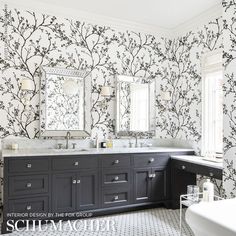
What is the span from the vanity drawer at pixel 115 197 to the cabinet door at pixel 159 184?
0.40 m

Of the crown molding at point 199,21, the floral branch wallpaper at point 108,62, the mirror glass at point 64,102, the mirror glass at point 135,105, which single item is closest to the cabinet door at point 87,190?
the mirror glass at point 64,102

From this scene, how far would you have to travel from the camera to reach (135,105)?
3.99 m

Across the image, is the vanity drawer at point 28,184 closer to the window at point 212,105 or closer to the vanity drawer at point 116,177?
the vanity drawer at point 116,177

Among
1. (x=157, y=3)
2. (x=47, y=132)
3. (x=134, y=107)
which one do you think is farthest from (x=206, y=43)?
(x=47, y=132)

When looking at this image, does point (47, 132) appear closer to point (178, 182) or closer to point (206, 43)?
point (178, 182)

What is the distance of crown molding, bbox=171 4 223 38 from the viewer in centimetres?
343

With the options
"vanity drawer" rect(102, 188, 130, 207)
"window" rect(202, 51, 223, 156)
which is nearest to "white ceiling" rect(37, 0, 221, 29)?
"window" rect(202, 51, 223, 156)

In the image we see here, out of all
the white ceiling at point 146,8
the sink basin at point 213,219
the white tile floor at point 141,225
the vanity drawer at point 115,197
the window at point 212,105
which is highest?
the white ceiling at point 146,8

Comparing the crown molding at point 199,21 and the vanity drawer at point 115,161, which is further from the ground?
the crown molding at point 199,21

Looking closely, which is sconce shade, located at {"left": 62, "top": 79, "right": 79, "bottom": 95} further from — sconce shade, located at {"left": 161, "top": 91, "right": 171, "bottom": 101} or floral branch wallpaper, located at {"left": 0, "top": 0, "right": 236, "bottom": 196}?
sconce shade, located at {"left": 161, "top": 91, "right": 171, "bottom": 101}

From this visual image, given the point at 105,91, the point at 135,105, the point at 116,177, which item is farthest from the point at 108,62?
the point at 116,177

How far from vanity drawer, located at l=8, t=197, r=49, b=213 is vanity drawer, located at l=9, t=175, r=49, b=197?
0.25 feet

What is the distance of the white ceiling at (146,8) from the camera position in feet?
10.9

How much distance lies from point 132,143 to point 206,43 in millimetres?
1821
